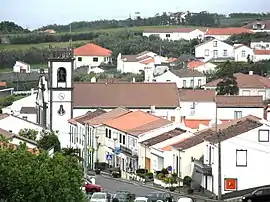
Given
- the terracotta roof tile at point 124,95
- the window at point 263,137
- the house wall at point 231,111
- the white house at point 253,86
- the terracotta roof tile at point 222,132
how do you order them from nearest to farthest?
the window at point 263,137 → the terracotta roof tile at point 222,132 → the house wall at point 231,111 → the terracotta roof tile at point 124,95 → the white house at point 253,86

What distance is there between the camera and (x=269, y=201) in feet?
117

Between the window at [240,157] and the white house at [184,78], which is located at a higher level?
the window at [240,157]

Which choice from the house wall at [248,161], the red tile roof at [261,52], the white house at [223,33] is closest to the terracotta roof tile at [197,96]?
the house wall at [248,161]

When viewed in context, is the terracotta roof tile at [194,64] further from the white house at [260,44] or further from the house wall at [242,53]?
the white house at [260,44]

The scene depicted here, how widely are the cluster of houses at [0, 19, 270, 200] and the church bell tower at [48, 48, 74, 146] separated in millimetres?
67

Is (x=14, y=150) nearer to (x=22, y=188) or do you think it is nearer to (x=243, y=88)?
(x=22, y=188)

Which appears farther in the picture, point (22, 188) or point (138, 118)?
point (138, 118)

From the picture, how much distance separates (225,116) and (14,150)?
145ft

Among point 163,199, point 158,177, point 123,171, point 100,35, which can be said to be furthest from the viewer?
point 100,35

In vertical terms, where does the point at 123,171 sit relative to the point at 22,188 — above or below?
below

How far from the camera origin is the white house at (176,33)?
168875 millimetres

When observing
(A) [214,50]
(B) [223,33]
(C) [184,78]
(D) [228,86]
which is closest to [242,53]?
(A) [214,50]

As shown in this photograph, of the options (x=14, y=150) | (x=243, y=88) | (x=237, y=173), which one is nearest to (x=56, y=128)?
(x=243, y=88)

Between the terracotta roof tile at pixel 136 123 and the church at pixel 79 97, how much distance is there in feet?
26.7
